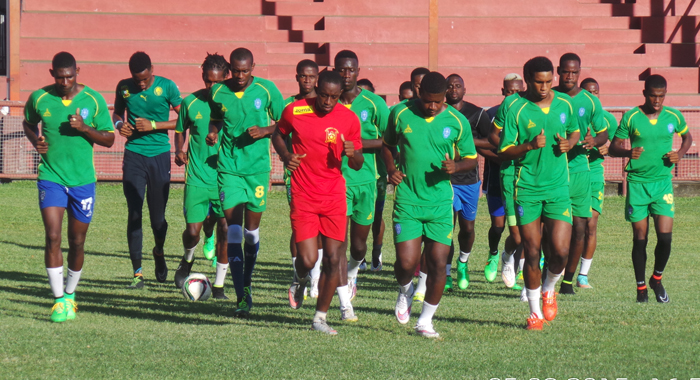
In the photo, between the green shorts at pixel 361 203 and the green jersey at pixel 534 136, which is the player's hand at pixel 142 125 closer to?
the green shorts at pixel 361 203

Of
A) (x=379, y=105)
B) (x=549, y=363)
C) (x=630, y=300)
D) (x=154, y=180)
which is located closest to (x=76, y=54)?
(x=154, y=180)

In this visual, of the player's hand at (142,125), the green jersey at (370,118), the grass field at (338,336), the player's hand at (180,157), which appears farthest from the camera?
the player's hand at (180,157)

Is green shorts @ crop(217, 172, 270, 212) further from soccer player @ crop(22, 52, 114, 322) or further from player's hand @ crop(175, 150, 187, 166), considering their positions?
player's hand @ crop(175, 150, 187, 166)

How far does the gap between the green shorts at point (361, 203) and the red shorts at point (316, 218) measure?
1.36 m

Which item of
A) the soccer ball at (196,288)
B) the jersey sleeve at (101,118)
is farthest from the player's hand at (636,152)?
the jersey sleeve at (101,118)

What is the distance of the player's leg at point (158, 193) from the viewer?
1062cm

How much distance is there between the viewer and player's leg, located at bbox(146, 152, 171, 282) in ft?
34.8

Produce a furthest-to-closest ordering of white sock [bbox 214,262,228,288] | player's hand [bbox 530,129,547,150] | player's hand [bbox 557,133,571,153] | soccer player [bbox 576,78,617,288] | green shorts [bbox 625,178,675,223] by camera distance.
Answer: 1. soccer player [bbox 576,78,617,288]
2. green shorts [bbox 625,178,675,223]
3. white sock [bbox 214,262,228,288]
4. player's hand [bbox 557,133,571,153]
5. player's hand [bbox 530,129,547,150]

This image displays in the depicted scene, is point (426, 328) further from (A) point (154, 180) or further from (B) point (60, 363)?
(A) point (154, 180)

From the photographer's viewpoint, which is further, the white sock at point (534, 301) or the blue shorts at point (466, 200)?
the blue shorts at point (466, 200)

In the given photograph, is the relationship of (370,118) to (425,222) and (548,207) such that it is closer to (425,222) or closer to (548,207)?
(425,222)

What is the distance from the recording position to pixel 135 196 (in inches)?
413

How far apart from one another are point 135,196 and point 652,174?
6102mm

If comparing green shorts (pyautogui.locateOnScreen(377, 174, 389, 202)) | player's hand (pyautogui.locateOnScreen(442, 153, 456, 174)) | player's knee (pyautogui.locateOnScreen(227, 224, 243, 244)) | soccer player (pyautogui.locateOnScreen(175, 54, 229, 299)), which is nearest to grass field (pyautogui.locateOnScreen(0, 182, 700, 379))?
player's knee (pyautogui.locateOnScreen(227, 224, 243, 244))
